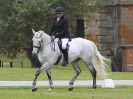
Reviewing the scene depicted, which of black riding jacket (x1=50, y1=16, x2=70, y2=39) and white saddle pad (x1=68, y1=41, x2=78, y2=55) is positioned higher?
black riding jacket (x1=50, y1=16, x2=70, y2=39)

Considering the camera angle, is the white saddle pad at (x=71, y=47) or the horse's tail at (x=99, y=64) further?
the horse's tail at (x=99, y=64)

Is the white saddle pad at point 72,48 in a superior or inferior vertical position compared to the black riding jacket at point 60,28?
inferior

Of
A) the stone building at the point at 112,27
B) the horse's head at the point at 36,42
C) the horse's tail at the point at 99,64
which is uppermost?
the horse's head at the point at 36,42

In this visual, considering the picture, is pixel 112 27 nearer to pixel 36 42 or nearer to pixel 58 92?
pixel 36 42

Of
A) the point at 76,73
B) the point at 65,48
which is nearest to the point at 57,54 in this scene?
the point at 65,48

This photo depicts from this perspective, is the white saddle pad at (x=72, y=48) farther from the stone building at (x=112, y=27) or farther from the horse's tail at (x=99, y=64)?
the stone building at (x=112, y=27)

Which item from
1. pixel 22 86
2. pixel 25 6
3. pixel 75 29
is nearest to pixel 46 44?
pixel 22 86

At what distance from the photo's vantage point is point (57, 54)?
76.8ft

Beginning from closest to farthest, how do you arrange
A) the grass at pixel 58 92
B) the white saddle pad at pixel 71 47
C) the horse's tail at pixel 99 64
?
the grass at pixel 58 92 → the white saddle pad at pixel 71 47 → the horse's tail at pixel 99 64

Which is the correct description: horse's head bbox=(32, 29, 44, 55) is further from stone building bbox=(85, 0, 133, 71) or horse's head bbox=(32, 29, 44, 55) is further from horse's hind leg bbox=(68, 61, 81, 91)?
stone building bbox=(85, 0, 133, 71)

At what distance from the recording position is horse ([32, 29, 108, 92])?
23000 millimetres

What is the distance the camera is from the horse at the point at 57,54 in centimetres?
2300

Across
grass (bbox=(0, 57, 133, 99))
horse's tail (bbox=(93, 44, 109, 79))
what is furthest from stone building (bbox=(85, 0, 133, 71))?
horse's tail (bbox=(93, 44, 109, 79))

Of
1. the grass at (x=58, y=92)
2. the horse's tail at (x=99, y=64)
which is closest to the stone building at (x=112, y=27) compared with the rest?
the grass at (x=58, y=92)
